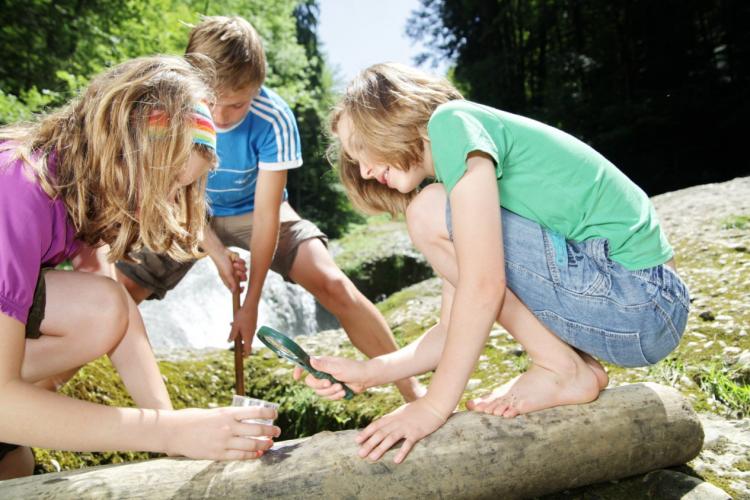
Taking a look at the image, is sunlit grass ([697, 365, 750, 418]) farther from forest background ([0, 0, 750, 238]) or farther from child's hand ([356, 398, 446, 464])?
forest background ([0, 0, 750, 238])

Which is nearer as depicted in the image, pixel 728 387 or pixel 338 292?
pixel 728 387

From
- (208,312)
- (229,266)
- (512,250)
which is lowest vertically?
(208,312)

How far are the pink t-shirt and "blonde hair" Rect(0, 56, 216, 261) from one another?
36 millimetres

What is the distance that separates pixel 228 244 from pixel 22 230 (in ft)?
6.20

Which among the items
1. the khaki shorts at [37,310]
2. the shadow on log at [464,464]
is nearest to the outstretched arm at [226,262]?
the khaki shorts at [37,310]

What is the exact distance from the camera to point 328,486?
62.3 inches

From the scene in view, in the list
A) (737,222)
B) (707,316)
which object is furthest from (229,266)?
(737,222)

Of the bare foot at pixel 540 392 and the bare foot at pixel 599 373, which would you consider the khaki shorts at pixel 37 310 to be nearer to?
the bare foot at pixel 540 392

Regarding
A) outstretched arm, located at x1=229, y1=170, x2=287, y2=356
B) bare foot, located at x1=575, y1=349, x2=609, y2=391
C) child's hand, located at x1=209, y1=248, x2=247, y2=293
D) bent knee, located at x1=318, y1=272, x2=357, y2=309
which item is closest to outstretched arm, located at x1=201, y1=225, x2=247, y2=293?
child's hand, located at x1=209, y1=248, x2=247, y2=293

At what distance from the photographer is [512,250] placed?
1873mm

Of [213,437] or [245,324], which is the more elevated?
[213,437]

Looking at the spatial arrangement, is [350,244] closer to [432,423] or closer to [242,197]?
[242,197]

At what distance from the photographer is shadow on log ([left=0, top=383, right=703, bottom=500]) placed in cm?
155

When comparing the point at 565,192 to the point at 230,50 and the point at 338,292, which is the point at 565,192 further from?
the point at 230,50
